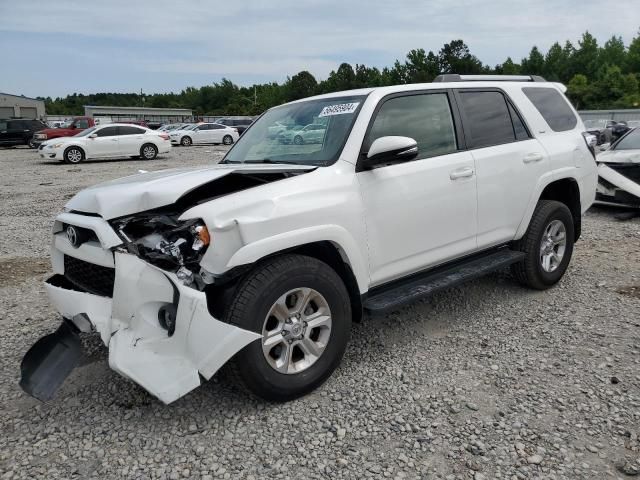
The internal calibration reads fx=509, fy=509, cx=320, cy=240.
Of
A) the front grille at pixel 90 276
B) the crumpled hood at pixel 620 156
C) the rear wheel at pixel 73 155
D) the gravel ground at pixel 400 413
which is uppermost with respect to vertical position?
the crumpled hood at pixel 620 156

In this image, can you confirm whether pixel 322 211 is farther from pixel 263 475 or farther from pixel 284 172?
pixel 263 475

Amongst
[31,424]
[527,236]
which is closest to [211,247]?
[31,424]

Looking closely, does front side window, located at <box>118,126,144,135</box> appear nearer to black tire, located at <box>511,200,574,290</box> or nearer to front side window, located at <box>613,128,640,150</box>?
front side window, located at <box>613,128,640,150</box>

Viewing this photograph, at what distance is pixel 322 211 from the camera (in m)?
3.02

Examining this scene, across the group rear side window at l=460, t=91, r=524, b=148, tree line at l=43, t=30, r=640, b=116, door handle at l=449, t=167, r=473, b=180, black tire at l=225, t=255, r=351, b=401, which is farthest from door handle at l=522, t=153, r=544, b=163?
tree line at l=43, t=30, r=640, b=116

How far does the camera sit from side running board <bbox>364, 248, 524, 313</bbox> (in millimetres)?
3352

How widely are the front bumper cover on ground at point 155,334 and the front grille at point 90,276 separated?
13 centimetres

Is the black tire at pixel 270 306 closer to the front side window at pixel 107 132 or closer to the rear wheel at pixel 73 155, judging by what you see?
the rear wheel at pixel 73 155

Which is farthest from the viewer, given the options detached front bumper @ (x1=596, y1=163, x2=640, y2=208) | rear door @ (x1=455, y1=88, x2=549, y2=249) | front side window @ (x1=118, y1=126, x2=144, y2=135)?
front side window @ (x1=118, y1=126, x2=144, y2=135)

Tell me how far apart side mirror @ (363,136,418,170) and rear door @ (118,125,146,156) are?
18835 mm

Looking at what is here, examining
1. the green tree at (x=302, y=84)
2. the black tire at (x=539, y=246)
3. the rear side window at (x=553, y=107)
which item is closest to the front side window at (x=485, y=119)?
the rear side window at (x=553, y=107)

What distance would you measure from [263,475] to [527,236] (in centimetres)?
318

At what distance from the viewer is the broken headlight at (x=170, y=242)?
8.81 ft

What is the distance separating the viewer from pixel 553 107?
491 cm
